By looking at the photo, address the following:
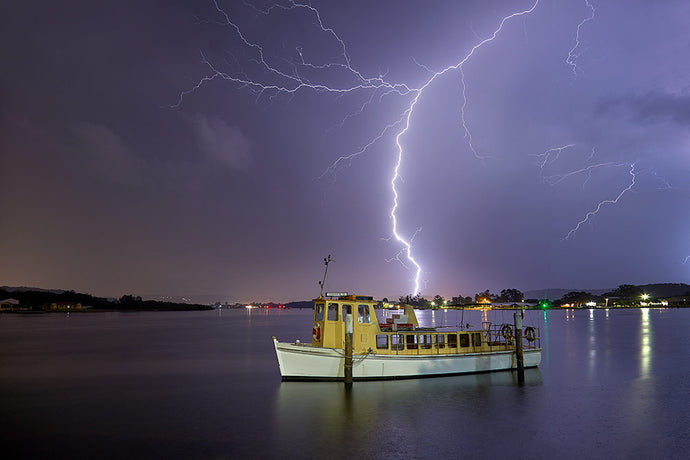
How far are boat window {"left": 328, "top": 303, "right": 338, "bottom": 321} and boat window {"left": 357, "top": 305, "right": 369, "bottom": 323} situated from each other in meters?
1.23

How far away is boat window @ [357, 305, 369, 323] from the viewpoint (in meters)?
25.4

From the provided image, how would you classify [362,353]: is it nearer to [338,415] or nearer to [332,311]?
[332,311]

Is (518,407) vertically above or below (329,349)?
below

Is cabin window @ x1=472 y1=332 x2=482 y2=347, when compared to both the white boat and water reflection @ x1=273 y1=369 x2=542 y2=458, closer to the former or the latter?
the white boat

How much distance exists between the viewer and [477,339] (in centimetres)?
2892

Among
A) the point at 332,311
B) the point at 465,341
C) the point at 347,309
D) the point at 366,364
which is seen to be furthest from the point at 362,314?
the point at 465,341

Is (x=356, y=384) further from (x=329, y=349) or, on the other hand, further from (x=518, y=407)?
(x=518, y=407)

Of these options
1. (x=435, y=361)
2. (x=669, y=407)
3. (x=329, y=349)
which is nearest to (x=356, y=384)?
(x=329, y=349)

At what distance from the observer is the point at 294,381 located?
26.6 meters

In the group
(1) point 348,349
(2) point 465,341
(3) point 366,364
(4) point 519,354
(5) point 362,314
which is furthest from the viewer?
(2) point 465,341

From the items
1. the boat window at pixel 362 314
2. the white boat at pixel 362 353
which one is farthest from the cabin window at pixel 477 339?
the boat window at pixel 362 314

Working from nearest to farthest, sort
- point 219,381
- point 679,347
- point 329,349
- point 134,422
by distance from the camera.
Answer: point 134,422 → point 329,349 → point 219,381 → point 679,347

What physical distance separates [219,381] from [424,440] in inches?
688

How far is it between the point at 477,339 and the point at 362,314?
8.24 metres
